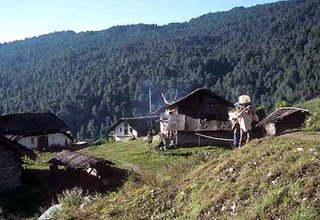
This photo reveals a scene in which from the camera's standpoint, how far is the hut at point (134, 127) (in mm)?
75375

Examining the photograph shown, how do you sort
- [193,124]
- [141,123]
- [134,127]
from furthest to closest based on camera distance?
[141,123], [134,127], [193,124]

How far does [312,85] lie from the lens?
135 meters

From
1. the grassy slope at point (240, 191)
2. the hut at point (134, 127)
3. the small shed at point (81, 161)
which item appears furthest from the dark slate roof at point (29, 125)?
the grassy slope at point (240, 191)

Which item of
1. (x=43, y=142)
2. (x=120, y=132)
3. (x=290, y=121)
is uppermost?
(x=290, y=121)

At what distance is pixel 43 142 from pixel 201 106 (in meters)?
24.6

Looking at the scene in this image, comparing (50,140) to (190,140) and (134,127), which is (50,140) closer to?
(134,127)

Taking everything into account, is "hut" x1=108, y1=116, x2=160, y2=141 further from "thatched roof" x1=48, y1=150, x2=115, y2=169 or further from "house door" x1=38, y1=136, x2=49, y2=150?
"thatched roof" x1=48, y1=150, x2=115, y2=169

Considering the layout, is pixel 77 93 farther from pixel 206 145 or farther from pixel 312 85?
pixel 206 145

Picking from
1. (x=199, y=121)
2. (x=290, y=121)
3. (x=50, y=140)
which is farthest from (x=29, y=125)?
(x=290, y=121)

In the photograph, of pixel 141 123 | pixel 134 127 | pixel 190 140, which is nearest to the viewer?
pixel 190 140

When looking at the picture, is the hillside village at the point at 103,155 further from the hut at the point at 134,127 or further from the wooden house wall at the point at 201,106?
the hut at the point at 134,127

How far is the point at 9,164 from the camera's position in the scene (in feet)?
110

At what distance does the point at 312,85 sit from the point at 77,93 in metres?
82.8

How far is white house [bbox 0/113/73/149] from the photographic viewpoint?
197ft
